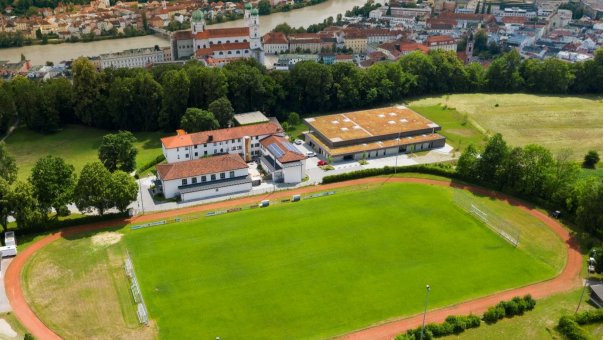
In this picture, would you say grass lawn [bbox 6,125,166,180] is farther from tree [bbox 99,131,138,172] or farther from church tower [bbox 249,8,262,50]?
church tower [bbox 249,8,262,50]

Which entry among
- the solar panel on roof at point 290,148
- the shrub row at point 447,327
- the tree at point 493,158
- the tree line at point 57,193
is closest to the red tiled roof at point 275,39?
the solar panel on roof at point 290,148

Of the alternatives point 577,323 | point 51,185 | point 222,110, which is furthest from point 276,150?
point 577,323

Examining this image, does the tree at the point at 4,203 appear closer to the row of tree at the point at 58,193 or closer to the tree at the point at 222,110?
the row of tree at the point at 58,193

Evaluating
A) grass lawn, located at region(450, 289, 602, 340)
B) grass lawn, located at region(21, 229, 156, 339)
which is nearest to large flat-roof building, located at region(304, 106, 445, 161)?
grass lawn, located at region(21, 229, 156, 339)

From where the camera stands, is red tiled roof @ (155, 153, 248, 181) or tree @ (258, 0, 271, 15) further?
tree @ (258, 0, 271, 15)

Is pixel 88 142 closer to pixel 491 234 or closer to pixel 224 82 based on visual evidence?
pixel 224 82

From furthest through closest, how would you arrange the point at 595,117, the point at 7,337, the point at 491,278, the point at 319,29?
1. the point at 319,29
2. the point at 595,117
3. the point at 491,278
4. the point at 7,337

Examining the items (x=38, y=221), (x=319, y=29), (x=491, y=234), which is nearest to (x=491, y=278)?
(x=491, y=234)
